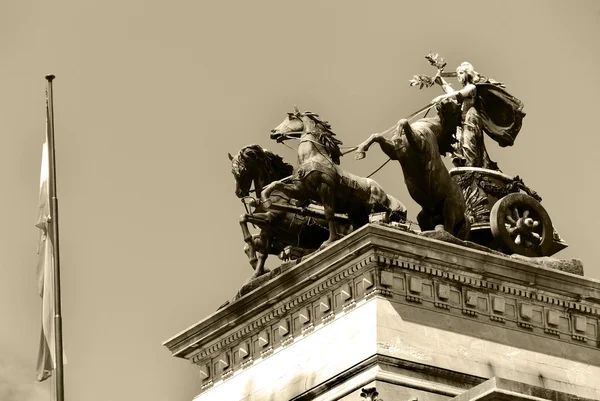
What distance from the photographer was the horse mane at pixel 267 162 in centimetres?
4112

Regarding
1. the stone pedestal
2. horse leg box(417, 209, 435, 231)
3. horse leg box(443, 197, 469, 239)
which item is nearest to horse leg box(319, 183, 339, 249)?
the stone pedestal

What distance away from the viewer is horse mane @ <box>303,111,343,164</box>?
4009 cm

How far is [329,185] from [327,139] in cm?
107

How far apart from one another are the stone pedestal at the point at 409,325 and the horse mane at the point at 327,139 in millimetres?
2248

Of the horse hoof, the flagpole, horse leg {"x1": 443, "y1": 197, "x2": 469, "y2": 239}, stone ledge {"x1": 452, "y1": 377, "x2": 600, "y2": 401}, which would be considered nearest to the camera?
stone ledge {"x1": 452, "y1": 377, "x2": 600, "y2": 401}

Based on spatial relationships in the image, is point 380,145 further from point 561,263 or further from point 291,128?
point 561,263

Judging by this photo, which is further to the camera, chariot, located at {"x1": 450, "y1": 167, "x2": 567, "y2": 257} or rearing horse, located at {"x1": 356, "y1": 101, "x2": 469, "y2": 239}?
chariot, located at {"x1": 450, "y1": 167, "x2": 567, "y2": 257}

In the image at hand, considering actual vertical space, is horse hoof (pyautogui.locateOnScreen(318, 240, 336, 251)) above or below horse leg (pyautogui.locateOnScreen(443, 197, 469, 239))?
below

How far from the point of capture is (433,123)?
40.8 metres

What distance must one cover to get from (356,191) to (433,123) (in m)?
2.02

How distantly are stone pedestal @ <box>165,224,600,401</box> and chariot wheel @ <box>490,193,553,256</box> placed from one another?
843mm

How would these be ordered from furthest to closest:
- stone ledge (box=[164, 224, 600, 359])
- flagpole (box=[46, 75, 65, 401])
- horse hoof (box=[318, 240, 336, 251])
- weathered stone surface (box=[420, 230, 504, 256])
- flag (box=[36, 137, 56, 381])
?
horse hoof (box=[318, 240, 336, 251]) < weathered stone surface (box=[420, 230, 504, 256]) < stone ledge (box=[164, 224, 600, 359]) < flag (box=[36, 137, 56, 381]) < flagpole (box=[46, 75, 65, 401])

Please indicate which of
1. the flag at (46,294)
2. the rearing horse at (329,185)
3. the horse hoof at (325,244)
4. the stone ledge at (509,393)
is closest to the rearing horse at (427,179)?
the rearing horse at (329,185)

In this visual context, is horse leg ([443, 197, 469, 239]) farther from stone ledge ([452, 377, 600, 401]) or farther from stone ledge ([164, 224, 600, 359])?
stone ledge ([452, 377, 600, 401])
